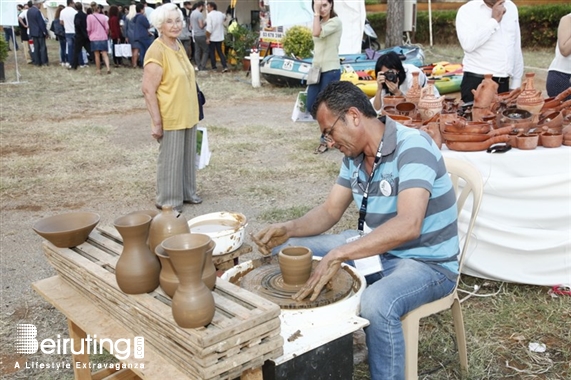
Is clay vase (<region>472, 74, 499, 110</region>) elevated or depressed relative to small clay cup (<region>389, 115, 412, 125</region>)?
elevated

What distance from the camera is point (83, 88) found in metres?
13.3

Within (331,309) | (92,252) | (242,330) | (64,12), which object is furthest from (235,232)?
(64,12)

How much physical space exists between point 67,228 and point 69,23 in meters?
15.1

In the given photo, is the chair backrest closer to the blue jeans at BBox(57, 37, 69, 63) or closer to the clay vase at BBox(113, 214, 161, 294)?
the clay vase at BBox(113, 214, 161, 294)

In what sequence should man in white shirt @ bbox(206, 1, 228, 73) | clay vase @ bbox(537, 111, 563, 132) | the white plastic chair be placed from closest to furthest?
the white plastic chair
clay vase @ bbox(537, 111, 563, 132)
man in white shirt @ bbox(206, 1, 228, 73)

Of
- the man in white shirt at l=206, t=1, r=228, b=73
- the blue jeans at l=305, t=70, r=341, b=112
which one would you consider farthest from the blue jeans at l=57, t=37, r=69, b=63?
the blue jeans at l=305, t=70, r=341, b=112

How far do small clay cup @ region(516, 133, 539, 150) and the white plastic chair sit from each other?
724 mm

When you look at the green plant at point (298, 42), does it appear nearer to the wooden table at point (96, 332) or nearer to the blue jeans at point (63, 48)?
the blue jeans at point (63, 48)

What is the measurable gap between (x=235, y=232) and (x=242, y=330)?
1179mm

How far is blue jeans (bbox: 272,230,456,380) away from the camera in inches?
88.4

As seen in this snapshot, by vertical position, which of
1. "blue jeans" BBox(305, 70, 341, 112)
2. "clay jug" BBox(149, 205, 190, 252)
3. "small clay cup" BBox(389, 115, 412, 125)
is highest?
"blue jeans" BBox(305, 70, 341, 112)

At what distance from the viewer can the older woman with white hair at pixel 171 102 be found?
4.64m

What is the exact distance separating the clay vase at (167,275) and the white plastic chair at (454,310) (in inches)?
40.8

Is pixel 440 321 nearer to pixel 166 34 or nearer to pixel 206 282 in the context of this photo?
pixel 206 282
